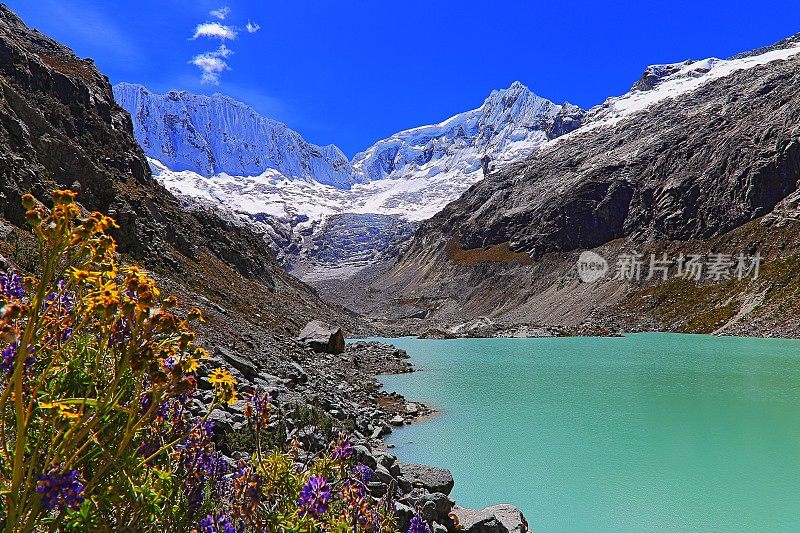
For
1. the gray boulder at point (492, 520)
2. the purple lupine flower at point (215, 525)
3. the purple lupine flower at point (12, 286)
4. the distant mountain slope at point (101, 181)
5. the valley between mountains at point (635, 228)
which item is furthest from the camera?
the valley between mountains at point (635, 228)

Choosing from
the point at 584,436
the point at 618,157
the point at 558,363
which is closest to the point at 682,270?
the point at 618,157

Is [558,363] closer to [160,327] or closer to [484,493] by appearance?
[484,493]

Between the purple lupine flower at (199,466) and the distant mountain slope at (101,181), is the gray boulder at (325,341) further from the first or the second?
the purple lupine flower at (199,466)

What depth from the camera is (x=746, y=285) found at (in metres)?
78.4

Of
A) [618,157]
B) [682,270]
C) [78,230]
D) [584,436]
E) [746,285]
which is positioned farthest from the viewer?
[618,157]

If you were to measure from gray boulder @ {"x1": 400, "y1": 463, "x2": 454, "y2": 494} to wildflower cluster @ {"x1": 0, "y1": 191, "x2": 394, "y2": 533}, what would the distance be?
719 cm

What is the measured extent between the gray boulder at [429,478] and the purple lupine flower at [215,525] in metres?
8.13

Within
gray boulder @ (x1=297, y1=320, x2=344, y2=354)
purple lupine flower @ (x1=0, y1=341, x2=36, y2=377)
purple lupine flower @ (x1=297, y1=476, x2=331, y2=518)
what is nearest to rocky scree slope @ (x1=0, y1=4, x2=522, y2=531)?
gray boulder @ (x1=297, y1=320, x2=344, y2=354)

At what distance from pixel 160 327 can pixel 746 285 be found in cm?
9430

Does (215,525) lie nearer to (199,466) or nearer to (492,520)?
(199,466)

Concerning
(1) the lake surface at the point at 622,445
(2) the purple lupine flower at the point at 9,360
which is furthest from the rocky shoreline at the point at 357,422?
(2) the purple lupine flower at the point at 9,360

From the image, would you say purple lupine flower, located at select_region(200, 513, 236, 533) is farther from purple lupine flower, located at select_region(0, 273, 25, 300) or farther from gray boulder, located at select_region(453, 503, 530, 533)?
gray boulder, located at select_region(453, 503, 530, 533)

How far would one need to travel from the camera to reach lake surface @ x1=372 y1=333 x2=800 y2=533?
11.1 meters

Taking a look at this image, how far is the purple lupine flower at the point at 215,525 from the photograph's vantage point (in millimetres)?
3375
